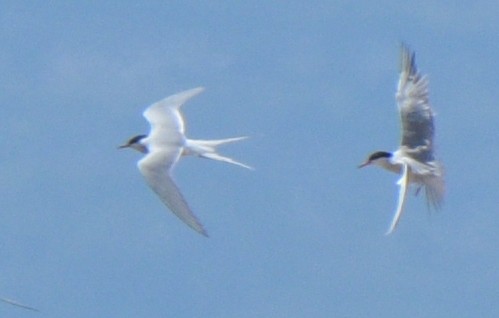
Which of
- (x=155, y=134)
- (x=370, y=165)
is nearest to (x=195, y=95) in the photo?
(x=155, y=134)

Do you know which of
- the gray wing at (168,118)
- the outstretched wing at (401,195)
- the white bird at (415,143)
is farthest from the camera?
the gray wing at (168,118)

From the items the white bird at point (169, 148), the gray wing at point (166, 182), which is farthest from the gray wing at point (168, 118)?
the gray wing at point (166, 182)

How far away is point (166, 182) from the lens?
13477 millimetres

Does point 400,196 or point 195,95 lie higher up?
point 195,95

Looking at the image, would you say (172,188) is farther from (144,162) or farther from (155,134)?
(155,134)

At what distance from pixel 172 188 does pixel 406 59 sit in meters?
2.23

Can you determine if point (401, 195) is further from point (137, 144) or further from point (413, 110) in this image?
point (137, 144)

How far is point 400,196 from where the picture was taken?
1320cm

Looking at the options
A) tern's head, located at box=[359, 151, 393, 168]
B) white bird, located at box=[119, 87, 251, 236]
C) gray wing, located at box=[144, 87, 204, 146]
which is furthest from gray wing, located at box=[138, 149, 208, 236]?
tern's head, located at box=[359, 151, 393, 168]

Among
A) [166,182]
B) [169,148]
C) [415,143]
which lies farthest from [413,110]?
[166,182]

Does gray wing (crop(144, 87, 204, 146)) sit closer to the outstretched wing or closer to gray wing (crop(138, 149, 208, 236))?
gray wing (crop(138, 149, 208, 236))

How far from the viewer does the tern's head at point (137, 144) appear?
1502cm

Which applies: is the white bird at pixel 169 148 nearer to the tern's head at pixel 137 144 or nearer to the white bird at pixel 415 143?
the tern's head at pixel 137 144

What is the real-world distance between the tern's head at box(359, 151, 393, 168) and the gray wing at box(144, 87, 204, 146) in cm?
140
